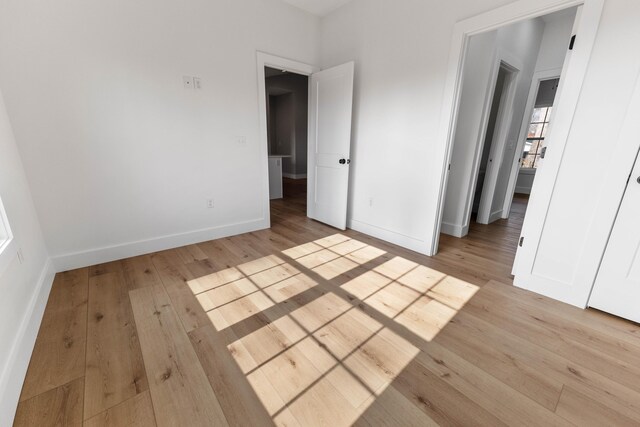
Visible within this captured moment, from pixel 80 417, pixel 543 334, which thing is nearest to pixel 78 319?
pixel 80 417

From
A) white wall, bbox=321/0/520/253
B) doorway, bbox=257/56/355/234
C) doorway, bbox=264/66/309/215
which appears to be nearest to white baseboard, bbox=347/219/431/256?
white wall, bbox=321/0/520/253

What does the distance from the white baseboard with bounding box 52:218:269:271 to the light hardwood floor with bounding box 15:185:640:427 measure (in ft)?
0.33

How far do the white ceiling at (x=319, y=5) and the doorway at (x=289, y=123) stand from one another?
299 centimetres

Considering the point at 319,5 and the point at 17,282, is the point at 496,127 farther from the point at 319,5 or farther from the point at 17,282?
the point at 17,282

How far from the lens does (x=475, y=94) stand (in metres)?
3.05

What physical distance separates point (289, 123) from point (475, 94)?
19.5 ft

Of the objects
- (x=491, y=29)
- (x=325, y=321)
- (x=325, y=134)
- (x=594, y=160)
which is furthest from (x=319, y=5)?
(x=325, y=321)

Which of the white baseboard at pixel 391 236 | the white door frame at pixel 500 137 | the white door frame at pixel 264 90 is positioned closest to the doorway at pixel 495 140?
the white door frame at pixel 500 137

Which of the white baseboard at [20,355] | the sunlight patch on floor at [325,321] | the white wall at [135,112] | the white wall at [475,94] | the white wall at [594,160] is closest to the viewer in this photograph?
the white baseboard at [20,355]

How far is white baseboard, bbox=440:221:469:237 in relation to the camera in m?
3.35

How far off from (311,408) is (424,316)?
103 centimetres

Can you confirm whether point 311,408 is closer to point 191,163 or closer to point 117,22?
point 191,163

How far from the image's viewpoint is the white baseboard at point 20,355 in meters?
1.06

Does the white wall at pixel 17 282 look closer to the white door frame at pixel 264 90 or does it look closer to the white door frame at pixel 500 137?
the white door frame at pixel 264 90
